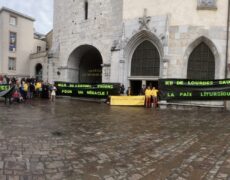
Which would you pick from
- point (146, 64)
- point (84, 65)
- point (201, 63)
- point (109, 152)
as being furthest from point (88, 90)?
point (109, 152)

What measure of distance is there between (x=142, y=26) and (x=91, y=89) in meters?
5.99

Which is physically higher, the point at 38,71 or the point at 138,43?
the point at 138,43

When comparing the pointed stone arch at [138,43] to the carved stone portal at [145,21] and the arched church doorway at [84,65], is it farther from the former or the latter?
the arched church doorway at [84,65]

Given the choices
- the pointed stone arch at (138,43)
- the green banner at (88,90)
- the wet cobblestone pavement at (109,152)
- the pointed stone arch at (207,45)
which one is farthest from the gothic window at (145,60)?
the wet cobblestone pavement at (109,152)

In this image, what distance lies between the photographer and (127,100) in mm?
16703

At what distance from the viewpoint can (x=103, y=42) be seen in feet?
69.3

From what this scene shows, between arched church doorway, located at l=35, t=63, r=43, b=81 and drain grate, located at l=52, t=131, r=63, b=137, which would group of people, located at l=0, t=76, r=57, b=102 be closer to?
drain grate, located at l=52, t=131, r=63, b=137

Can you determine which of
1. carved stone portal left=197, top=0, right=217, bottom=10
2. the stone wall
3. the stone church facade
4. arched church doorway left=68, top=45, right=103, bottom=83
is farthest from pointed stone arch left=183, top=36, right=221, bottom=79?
arched church doorway left=68, top=45, right=103, bottom=83

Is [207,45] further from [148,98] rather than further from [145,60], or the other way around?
[148,98]

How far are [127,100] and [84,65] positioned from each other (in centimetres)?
1053

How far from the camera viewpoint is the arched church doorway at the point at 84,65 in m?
23.8

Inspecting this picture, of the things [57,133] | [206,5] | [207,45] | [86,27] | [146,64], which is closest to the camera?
[57,133]

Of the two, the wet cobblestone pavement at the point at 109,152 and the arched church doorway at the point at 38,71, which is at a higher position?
the arched church doorway at the point at 38,71

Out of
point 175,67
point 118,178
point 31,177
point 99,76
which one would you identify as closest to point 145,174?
point 118,178
